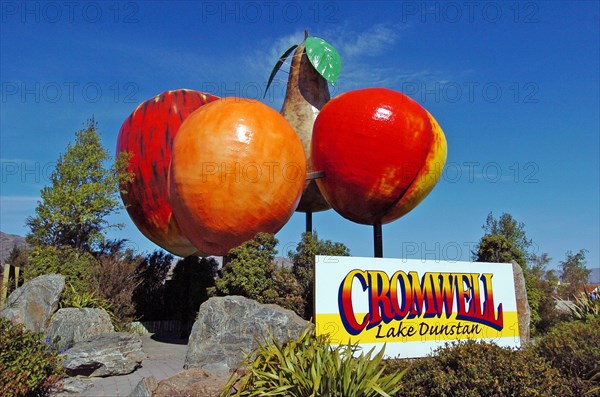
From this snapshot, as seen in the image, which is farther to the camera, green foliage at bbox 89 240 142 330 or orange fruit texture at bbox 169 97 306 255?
green foliage at bbox 89 240 142 330

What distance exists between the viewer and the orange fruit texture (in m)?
12.9

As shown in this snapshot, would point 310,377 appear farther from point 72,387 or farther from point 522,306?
point 522,306

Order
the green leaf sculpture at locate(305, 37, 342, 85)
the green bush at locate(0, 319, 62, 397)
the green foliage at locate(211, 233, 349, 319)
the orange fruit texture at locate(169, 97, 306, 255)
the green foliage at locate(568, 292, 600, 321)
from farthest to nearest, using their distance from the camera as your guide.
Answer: the green leaf sculpture at locate(305, 37, 342, 85) < the green foliage at locate(568, 292, 600, 321) < the orange fruit texture at locate(169, 97, 306, 255) < the green foliage at locate(211, 233, 349, 319) < the green bush at locate(0, 319, 62, 397)

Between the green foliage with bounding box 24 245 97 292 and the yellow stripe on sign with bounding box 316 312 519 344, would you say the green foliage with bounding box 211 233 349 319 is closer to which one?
the yellow stripe on sign with bounding box 316 312 519 344

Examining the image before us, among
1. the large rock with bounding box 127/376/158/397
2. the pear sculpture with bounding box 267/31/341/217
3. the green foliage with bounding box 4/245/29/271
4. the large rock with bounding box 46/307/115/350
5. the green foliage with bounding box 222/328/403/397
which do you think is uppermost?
the pear sculpture with bounding box 267/31/341/217

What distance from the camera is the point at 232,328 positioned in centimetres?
1042

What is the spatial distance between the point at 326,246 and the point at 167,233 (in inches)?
288

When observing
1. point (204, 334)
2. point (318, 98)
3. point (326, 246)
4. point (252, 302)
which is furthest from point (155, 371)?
point (318, 98)

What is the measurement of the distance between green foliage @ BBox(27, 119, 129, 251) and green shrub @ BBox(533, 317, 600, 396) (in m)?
14.9

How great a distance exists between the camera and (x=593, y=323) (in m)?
9.21

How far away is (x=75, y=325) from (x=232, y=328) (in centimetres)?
522

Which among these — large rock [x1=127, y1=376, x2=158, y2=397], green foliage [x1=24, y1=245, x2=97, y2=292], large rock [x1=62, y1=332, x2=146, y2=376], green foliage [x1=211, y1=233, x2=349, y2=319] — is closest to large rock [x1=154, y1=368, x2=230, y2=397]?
large rock [x1=127, y1=376, x2=158, y2=397]

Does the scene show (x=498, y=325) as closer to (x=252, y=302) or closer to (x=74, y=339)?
(x=252, y=302)

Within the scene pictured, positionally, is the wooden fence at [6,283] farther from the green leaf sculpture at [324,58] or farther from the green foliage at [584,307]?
the green foliage at [584,307]
